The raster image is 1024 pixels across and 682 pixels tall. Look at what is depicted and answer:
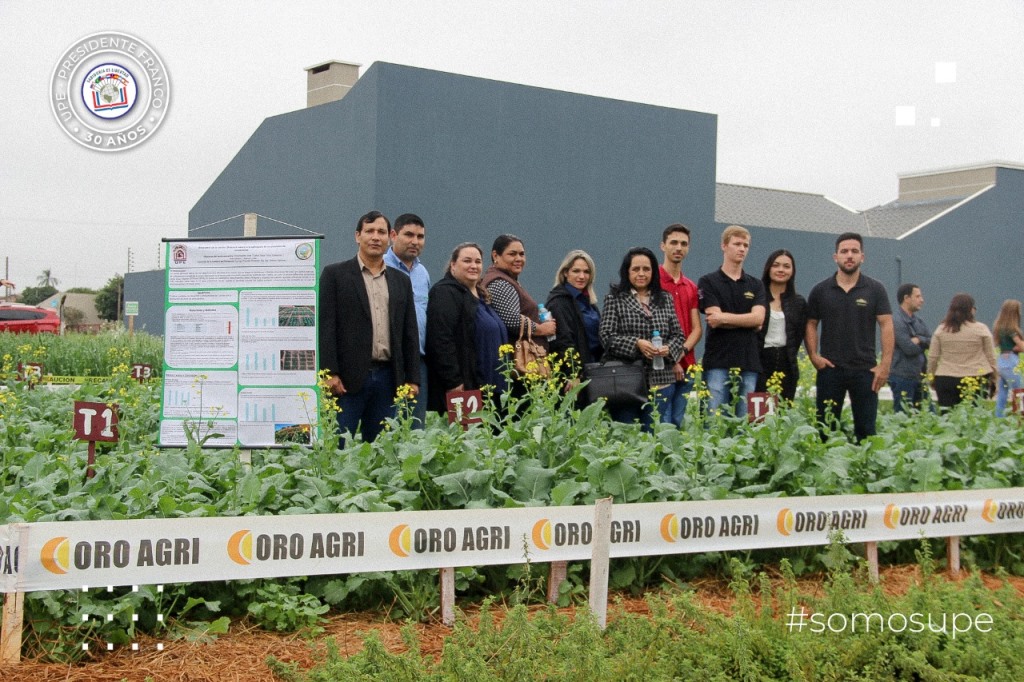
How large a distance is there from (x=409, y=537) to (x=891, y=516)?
8.60ft

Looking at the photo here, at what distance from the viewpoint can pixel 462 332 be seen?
22.8 feet

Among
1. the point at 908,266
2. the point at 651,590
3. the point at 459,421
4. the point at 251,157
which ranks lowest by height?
the point at 651,590

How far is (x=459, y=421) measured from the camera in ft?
18.7

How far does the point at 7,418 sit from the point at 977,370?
27.4 ft

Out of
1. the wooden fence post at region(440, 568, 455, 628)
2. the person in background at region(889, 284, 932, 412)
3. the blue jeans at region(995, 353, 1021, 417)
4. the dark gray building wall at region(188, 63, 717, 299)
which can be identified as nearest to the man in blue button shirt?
the wooden fence post at region(440, 568, 455, 628)

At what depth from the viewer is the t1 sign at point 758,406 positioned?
6438 mm

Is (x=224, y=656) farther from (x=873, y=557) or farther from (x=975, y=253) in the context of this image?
→ (x=975, y=253)

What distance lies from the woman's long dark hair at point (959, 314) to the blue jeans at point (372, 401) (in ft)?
19.7

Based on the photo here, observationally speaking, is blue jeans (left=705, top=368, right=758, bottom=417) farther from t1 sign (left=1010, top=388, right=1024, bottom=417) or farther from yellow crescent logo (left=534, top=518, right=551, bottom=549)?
yellow crescent logo (left=534, top=518, right=551, bottom=549)

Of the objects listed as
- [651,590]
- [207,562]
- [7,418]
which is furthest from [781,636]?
[7,418]

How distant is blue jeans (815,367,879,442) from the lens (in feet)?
24.7

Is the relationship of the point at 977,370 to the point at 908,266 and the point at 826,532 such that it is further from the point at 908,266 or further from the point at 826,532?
the point at 908,266

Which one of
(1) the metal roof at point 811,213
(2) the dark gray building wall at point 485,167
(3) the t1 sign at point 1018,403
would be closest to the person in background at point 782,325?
(3) the t1 sign at point 1018,403

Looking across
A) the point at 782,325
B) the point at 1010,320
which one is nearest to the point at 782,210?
the point at 1010,320
